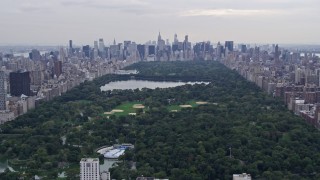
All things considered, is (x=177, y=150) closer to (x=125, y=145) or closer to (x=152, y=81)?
(x=125, y=145)

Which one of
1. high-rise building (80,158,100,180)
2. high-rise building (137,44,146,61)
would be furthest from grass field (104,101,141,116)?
high-rise building (137,44,146,61)

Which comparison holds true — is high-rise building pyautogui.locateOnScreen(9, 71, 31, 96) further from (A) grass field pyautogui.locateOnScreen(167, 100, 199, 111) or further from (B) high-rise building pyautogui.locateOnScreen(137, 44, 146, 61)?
(B) high-rise building pyautogui.locateOnScreen(137, 44, 146, 61)

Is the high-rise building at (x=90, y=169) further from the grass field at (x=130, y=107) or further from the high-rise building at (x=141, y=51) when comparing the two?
the high-rise building at (x=141, y=51)

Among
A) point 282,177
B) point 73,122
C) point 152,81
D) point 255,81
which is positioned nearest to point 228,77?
point 255,81

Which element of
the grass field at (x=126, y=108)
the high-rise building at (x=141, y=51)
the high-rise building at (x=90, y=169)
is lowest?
the grass field at (x=126, y=108)

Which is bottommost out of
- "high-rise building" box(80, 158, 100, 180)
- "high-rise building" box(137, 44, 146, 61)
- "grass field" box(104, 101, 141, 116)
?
"grass field" box(104, 101, 141, 116)

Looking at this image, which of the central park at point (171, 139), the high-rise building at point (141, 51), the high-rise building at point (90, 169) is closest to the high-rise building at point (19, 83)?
the central park at point (171, 139)
